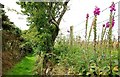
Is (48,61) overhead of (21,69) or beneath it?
overhead

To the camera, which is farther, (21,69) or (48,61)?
(21,69)

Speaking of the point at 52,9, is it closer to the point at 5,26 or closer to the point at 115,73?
the point at 5,26

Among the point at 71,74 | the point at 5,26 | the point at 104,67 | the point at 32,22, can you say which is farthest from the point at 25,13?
the point at 104,67

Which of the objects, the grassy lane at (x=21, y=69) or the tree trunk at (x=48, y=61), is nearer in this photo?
the tree trunk at (x=48, y=61)

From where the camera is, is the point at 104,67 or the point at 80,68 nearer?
the point at 104,67

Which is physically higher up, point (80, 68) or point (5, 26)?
point (5, 26)

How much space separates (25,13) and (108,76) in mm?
7837

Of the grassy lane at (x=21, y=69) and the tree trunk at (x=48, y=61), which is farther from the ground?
the tree trunk at (x=48, y=61)

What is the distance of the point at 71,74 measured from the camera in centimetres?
667

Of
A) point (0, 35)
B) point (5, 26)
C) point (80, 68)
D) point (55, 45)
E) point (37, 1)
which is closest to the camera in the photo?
point (80, 68)

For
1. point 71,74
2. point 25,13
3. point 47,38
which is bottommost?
point 71,74

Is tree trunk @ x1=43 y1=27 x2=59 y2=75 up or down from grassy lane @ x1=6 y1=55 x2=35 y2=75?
up

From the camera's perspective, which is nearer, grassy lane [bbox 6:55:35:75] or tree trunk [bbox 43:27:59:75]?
tree trunk [bbox 43:27:59:75]

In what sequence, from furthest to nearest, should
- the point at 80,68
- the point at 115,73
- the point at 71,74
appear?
the point at 71,74
the point at 80,68
the point at 115,73
